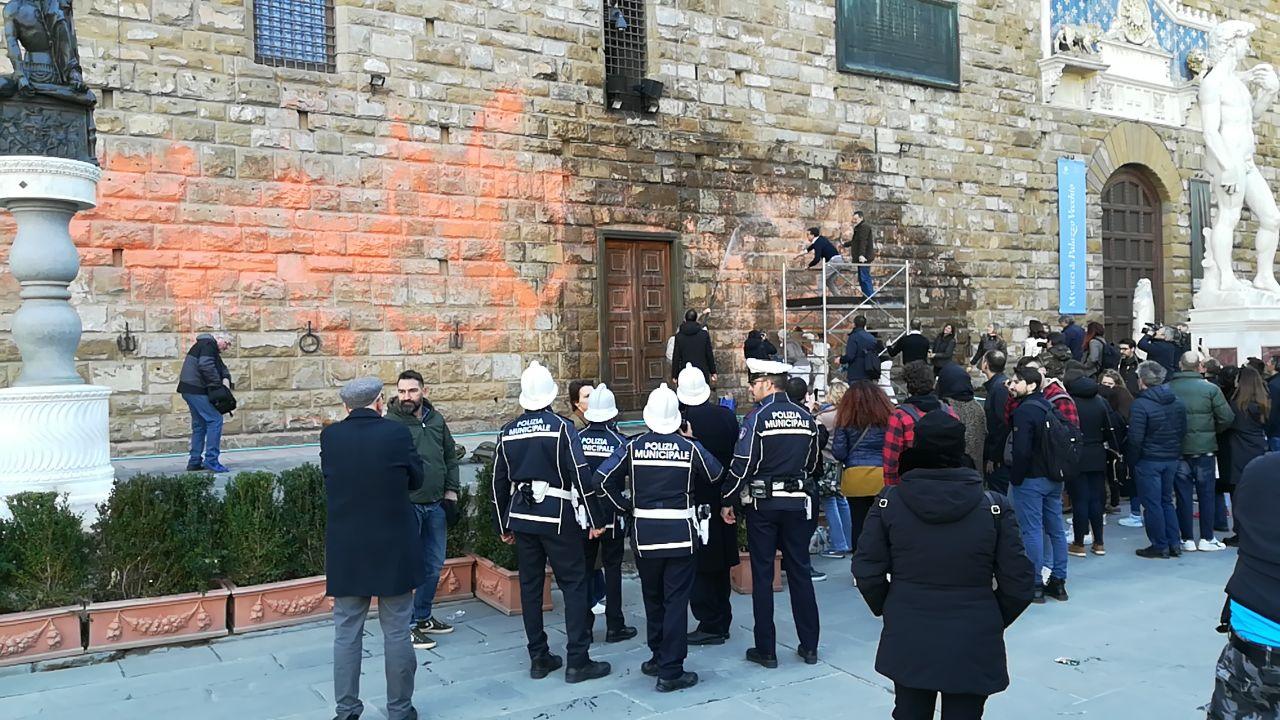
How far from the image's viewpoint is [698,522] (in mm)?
5672

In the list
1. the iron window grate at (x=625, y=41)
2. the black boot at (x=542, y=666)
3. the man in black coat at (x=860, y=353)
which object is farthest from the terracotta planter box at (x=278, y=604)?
the iron window grate at (x=625, y=41)

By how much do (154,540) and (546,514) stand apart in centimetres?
267

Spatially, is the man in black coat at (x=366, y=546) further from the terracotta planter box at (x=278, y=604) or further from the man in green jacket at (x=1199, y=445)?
the man in green jacket at (x=1199, y=445)

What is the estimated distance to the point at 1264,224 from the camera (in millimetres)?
17094

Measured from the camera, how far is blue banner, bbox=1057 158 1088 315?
65.0ft

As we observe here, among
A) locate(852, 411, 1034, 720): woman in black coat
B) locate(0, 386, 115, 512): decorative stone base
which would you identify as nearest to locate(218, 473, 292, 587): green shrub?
locate(0, 386, 115, 512): decorative stone base

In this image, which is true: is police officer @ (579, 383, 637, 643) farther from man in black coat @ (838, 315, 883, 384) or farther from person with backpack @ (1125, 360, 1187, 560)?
man in black coat @ (838, 315, 883, 384)

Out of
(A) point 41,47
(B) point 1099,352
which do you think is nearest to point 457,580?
(A) point 41,47

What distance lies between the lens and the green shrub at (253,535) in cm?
635

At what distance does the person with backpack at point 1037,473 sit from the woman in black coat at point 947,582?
392 cm

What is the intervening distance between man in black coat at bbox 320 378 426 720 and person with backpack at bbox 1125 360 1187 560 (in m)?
6.78

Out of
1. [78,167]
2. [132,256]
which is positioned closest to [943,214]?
[132,256]

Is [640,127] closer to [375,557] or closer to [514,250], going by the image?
[514,250]

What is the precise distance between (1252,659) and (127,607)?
5.91 m
